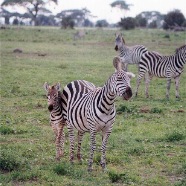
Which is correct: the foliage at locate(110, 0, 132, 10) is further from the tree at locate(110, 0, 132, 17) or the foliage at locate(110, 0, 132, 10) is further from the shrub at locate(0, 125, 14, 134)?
the shrub at locate(0, 125, 14, 134)

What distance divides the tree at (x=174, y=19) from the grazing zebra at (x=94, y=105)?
138 ft

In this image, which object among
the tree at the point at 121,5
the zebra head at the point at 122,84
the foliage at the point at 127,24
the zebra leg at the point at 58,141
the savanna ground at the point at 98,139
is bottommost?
the savanna ground at the point at 98,139

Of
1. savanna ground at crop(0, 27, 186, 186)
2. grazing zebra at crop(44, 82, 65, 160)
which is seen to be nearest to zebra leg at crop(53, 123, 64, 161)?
grazing zebra at crop(44, 82, 65, 160)

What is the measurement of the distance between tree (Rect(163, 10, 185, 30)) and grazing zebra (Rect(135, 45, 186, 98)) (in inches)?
1352

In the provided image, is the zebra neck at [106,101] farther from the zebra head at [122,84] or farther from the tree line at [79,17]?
the tree line at [79,17]

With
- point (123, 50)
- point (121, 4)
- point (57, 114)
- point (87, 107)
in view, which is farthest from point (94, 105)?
point (121, 4)

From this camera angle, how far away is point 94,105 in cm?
696

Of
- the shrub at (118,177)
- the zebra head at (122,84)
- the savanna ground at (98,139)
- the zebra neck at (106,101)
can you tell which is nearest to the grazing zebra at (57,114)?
the savanna ground at (98,139)

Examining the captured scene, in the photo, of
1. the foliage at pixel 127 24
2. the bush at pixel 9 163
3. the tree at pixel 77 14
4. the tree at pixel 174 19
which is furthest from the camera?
the tree at pixel 77 14

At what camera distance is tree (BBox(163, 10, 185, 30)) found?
162 feet

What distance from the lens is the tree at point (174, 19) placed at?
49375mm

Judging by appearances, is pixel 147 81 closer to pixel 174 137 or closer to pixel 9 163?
pixel 174 137

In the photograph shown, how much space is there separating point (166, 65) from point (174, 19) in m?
37.1

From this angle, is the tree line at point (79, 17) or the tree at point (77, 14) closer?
the tree line at point (79, 17)
